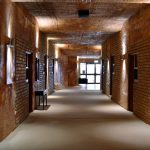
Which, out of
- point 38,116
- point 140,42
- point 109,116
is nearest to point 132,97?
point 109,116

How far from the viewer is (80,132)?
24.2ft

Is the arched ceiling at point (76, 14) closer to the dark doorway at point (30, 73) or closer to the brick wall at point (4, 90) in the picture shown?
the brick wall at point (4, 90)

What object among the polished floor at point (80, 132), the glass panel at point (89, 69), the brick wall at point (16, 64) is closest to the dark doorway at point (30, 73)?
the brick wall at point (16, 64)

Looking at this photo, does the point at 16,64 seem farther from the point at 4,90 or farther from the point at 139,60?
the point at 139,60

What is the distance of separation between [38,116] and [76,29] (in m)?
5.31

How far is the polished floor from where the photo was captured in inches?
238

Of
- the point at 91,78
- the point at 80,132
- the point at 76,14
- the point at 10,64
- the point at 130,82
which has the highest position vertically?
the point at 76,14

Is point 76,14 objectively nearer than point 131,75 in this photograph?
Yes

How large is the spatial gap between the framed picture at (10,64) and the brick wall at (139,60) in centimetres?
351

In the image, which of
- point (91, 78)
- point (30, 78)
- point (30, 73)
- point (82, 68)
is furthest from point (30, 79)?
point (91, 78)

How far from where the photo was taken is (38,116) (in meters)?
9.87

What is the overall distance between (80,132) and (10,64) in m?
2.21

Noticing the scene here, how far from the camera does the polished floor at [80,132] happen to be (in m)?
6.04

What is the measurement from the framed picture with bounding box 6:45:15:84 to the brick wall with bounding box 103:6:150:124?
351 cm
